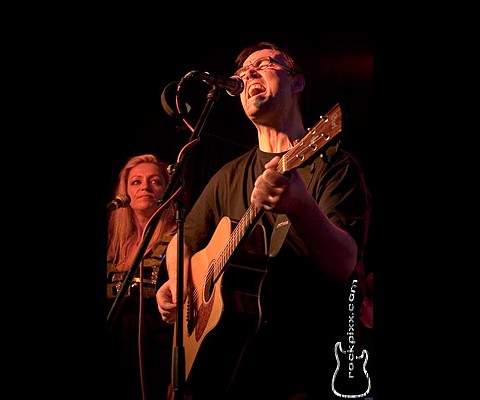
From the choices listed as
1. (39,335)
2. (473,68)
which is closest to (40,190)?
(39,335)

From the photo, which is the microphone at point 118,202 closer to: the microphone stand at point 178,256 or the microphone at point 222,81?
the microphone stand at point 178,256

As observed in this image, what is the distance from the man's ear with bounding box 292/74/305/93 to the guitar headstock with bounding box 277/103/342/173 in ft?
1.85

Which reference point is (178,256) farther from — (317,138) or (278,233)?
(317,138)

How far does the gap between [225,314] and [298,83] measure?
2.73 feet

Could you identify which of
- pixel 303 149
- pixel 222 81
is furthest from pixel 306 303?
pixel 222 81

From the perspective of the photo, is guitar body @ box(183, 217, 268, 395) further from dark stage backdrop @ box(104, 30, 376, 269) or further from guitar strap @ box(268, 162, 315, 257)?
dark stage backdrop @ box(104, 30, 376, 269)

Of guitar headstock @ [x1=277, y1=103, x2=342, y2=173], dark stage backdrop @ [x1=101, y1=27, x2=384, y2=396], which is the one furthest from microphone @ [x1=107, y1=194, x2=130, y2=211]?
guitar headstock @ [x1=277, y1=103, x2=342, y2=173]

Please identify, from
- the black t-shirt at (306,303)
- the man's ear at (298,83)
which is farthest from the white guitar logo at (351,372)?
the man's ear at (298,83)

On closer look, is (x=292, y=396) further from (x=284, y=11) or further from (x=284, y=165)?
(x=284, y=11)

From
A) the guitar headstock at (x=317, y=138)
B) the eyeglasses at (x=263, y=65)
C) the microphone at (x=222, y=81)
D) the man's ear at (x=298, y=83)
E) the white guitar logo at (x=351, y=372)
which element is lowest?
the white guitar logo at (x=351, y=372)

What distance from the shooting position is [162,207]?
1.78 m

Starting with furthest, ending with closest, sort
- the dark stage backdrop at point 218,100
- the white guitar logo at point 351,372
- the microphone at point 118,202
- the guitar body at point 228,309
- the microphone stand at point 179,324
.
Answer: the microphone at point 118,202 < the dark stage backdrop at point 218,100 < the white guitar logo at point 351,372 < the guitar body at point 228,309 < the microphone stand at point 179,324

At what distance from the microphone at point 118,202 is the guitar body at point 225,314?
461mm

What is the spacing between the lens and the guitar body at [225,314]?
182 centimetres
